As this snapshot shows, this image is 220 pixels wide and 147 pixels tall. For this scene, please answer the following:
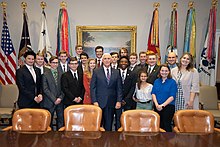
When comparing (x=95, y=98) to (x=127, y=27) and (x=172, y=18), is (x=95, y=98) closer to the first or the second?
(x=127, y=27)

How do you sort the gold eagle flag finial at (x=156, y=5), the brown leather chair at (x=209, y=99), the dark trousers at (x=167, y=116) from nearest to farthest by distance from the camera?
the dark trousers at (x=167, y=116) < the brown leather chair at (x=209, y=99) < the gold eagle flag finial at (x=156, y=5)

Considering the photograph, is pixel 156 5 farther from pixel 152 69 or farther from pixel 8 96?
pixel 8 96

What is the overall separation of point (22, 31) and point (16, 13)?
614 mm

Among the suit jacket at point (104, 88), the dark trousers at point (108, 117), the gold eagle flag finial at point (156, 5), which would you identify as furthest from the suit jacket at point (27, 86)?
the gold eagle flag finial at point (156, 5)

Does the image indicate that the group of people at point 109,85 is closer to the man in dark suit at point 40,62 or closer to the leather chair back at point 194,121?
the man in dark suit at point 40,62

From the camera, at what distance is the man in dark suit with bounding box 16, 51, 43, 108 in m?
3.66

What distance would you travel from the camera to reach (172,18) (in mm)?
5508

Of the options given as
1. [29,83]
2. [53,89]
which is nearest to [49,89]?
[53,89]

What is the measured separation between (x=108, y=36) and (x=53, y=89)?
2.44 m

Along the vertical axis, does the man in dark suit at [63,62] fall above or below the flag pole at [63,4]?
below

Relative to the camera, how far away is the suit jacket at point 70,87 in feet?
12.5

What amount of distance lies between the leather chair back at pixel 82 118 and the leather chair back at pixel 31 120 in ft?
0.76

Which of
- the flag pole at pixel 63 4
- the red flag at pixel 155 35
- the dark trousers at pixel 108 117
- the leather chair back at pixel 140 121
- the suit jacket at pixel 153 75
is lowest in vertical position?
the dark trousers at pixel 108 117

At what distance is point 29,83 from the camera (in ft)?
12.1
